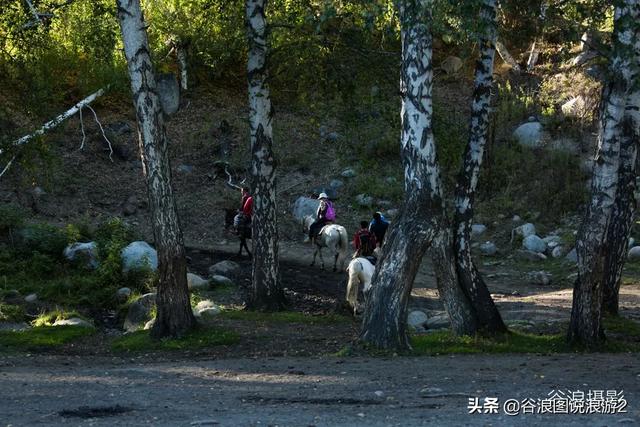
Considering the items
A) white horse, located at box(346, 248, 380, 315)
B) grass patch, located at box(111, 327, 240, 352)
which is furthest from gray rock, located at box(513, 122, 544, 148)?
grass patch, located at box(111, 327, 240, 352)

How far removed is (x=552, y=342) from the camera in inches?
515

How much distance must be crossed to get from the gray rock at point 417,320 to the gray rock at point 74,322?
571 centimetres

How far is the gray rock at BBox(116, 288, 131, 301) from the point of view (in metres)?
18.9

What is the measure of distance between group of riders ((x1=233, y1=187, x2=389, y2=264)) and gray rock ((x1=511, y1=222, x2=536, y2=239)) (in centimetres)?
408

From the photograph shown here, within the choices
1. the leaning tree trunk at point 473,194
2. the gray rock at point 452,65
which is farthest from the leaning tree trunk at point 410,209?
the gray rock at point 452,65

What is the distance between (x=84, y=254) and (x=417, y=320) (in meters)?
8.49

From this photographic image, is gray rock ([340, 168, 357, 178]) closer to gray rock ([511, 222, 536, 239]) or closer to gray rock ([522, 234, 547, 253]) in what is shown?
gray rock ([511, 222, 536, 239])

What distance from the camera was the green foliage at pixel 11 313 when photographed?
16.8 meters

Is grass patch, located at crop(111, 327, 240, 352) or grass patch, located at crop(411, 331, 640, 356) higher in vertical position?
grass patch, located at crop(411, 331, 640, 356)

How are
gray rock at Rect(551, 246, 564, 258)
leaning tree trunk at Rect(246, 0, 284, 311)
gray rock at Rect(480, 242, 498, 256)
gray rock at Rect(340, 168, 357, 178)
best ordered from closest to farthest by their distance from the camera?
leaning tree trunk at Rect(246, 0, 284, 311) → gray rock at Rect(551, 246, 564, 258) → gray rock at Rect(480, 242, 498, 256) → gray rock at Rect(340, 168, 357, 178)

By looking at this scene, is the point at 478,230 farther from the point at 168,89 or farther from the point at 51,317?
the point at 51,317

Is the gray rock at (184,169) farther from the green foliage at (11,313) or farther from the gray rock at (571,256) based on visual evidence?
the green foliage at (11,313)

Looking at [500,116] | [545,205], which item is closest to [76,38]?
[545,205]

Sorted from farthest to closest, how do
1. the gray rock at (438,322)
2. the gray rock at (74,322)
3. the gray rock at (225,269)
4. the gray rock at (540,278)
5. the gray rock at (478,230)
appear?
1. the gray rock at (478,230)
2. the gray rock at (540,278)
3. the gray rock at (225,269)
4. the gray rock at (74,322)
5. the gray rock at (438,322)
